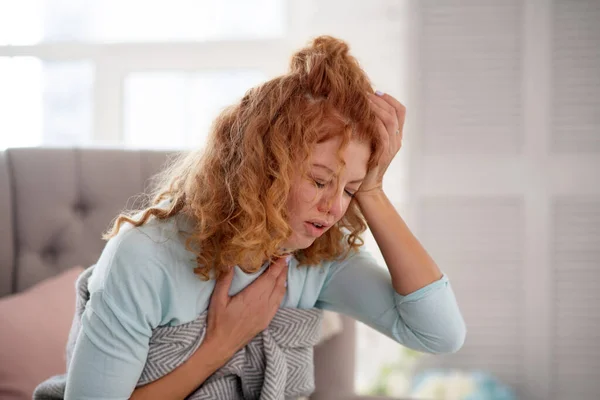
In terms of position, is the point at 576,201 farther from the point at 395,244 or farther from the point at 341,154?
the point at 341,154

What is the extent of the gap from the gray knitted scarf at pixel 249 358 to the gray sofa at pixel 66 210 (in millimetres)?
361

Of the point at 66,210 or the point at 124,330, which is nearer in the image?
the point at 124,330

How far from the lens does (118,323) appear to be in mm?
1165

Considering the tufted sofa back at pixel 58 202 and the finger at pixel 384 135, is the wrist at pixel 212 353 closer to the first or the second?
the finger at pixel 384 135

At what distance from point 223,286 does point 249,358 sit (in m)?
0.17

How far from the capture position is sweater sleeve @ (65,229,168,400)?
1.15 meters

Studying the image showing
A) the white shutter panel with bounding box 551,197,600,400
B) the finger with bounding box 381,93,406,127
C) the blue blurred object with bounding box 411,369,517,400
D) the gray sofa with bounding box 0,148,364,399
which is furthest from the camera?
the white shutter panel with bounding box 551,197,600,400

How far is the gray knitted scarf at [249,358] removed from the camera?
125 cm

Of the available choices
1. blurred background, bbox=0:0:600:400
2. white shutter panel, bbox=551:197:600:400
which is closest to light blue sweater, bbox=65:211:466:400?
blurred background, bbox=0:0:600:400

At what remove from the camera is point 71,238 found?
6.09 ft

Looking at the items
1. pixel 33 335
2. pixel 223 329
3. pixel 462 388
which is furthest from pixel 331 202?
pixel 462 388

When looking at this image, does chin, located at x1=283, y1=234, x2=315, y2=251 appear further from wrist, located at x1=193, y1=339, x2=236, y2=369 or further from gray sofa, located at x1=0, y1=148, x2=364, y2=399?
gray sofa, located at x1=0, y1=148, x2=364, y2=399

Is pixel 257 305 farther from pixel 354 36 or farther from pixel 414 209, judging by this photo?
pixel 354 36

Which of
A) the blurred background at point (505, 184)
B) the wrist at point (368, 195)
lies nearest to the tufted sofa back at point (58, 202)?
the wrist at point (368, 195)
